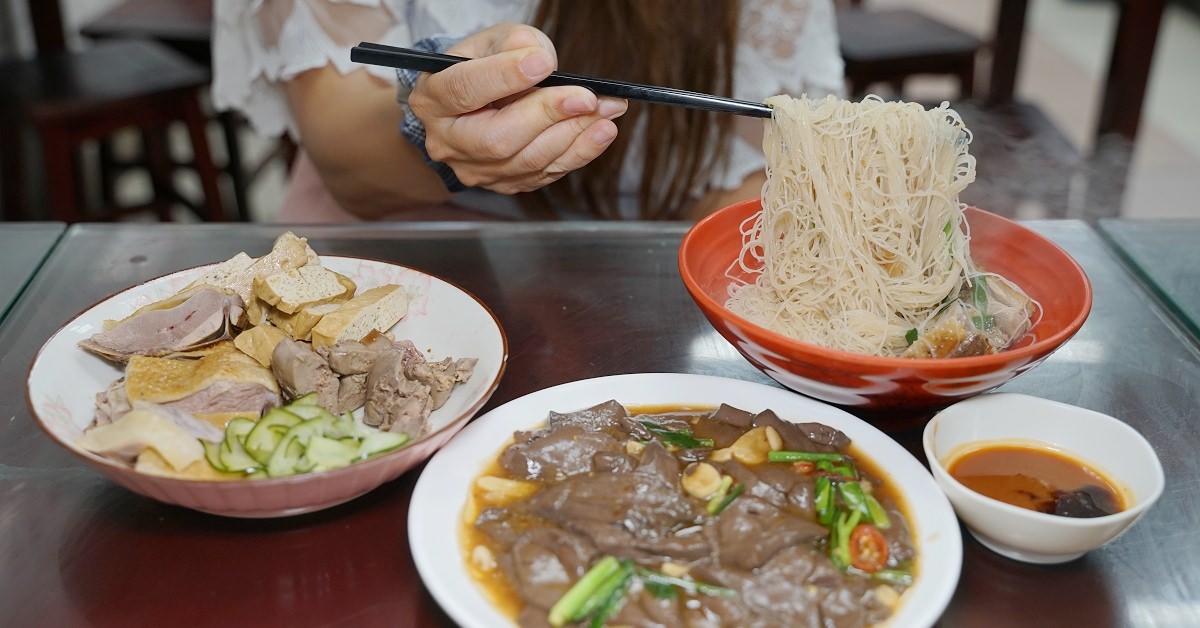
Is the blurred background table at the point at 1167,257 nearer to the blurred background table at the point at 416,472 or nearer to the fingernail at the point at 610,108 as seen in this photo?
the blurred background table at the point at 416,472

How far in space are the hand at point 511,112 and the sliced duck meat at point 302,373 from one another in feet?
1.75

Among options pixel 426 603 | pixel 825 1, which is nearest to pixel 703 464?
pixel 426 603

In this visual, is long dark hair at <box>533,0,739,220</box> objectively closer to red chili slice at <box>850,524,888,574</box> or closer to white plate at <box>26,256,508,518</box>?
white plate at <box>26,256,508,518</box>

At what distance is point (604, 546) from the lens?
117 centimetres

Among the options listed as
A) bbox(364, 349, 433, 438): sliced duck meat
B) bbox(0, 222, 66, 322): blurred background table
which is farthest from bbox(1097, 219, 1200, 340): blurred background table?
bbox(0, 222, 66, 322): blurred background table

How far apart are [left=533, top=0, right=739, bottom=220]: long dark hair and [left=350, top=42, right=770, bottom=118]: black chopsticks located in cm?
62

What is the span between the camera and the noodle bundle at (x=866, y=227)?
1.71 m

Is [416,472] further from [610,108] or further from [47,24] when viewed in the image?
[47,24]

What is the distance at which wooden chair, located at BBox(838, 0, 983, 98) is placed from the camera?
424cm

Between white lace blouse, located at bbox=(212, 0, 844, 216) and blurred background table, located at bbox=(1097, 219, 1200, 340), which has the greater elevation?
white lace blouse, located at bbox=(212, 0, 844, 216)

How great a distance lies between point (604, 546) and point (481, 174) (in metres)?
0.97

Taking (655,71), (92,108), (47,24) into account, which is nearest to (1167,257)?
(655,71)

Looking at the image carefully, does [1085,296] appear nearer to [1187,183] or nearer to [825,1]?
[825,1]

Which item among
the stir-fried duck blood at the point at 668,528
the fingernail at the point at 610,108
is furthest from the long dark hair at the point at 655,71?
the stir-fried duck blood at the point at 668,528
